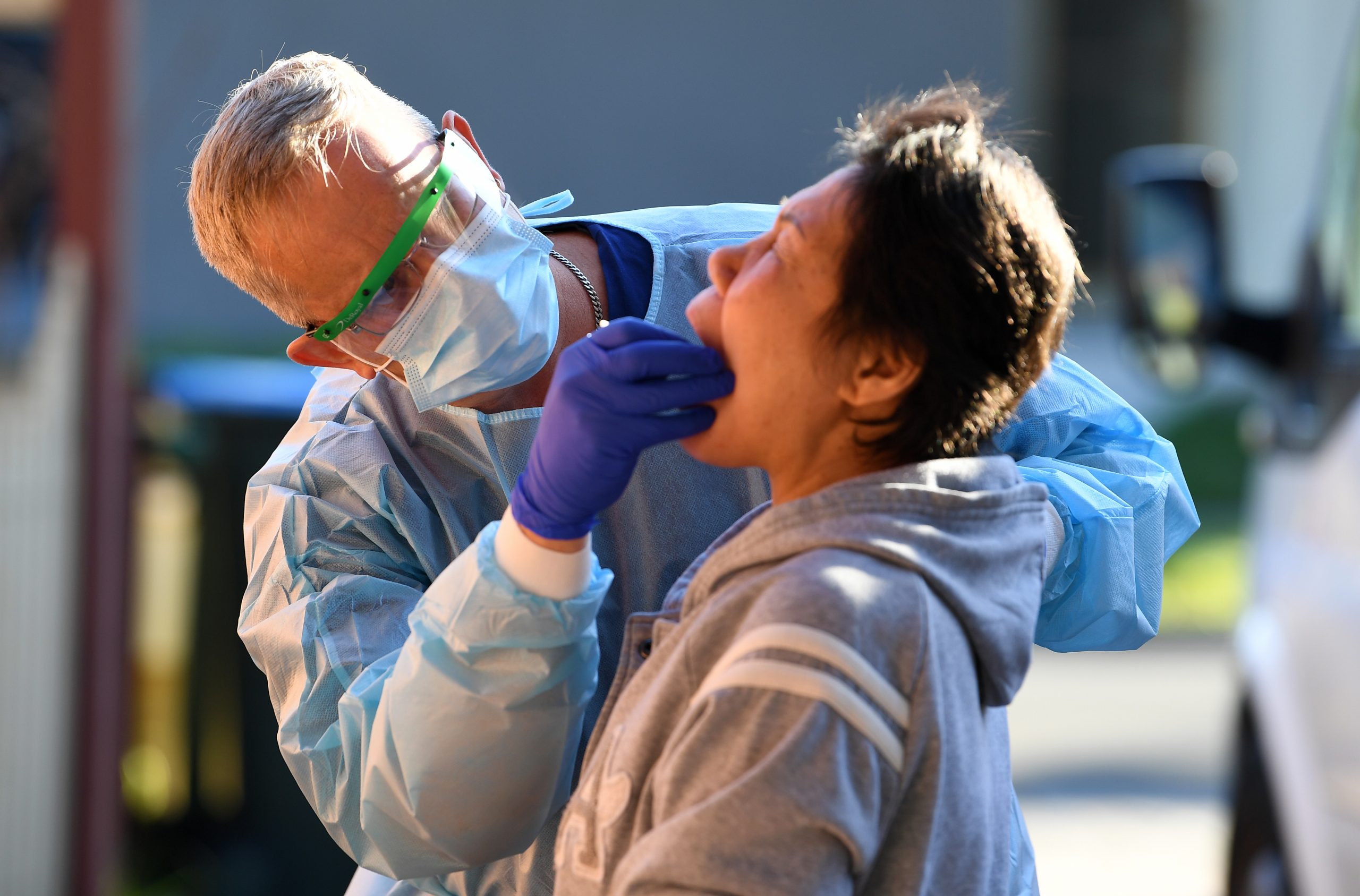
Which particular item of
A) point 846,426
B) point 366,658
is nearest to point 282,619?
point 366,658

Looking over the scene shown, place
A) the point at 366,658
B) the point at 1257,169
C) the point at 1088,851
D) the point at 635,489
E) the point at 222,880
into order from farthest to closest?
1. the point at 1257,169
2. the point at 1088,851
3. the point at 222,880
4. the point at 635,489
5. the point at 366,658

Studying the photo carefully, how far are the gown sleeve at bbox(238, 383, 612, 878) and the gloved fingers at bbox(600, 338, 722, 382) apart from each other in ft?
0.69

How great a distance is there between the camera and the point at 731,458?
53.1 inches

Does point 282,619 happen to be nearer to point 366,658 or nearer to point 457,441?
point 366,658

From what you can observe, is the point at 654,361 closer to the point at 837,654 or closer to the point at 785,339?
the point at 785,339

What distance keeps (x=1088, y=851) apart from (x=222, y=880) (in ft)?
8.66

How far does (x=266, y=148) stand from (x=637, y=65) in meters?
8.12

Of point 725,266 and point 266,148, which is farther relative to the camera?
point 266,148

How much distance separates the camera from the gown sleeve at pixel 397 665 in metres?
1.37

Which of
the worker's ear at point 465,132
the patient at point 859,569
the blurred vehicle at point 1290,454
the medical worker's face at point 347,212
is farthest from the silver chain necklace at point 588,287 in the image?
the blurred vehicle at point 1290,454

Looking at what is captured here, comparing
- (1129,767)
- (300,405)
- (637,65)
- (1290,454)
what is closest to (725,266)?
(1290,454)

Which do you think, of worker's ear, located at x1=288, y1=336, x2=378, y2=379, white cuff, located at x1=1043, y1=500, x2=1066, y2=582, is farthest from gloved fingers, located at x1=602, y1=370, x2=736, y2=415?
worker's ear, located at x1=288, y1=336, x2=378, y2=379

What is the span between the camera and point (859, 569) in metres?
1.18

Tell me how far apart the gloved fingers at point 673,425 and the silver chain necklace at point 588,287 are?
0.52m
